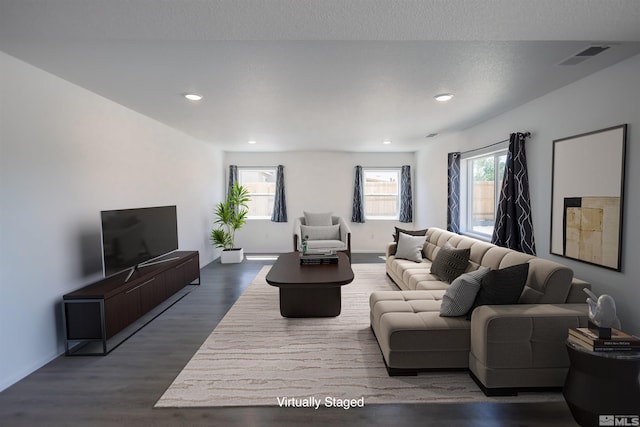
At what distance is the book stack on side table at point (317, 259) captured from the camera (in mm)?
4020

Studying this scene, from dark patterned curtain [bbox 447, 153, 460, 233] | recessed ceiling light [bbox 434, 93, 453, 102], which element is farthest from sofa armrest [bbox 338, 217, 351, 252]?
recessed ceiling light [bbox 434, 93, 453, 102]

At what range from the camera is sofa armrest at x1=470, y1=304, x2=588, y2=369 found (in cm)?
211

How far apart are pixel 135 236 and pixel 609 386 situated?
13.5 feet

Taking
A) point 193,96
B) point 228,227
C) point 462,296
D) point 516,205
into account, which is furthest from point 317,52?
point 228,227

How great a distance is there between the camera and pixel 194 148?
5742 mm

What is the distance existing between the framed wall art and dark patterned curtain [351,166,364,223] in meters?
4.55

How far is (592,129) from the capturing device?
279 centimetres

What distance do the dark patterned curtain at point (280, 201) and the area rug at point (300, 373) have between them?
4156 millimetres

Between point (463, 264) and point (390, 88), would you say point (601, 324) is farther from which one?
point (390, 88)

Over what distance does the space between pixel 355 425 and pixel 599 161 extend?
292cm

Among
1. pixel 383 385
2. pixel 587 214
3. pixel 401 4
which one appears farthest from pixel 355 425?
pixel 587 214

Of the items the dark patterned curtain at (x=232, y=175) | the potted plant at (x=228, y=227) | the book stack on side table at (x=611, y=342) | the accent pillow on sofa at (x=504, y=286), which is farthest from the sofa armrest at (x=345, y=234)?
the book stack on side table at (x=611, y=342)

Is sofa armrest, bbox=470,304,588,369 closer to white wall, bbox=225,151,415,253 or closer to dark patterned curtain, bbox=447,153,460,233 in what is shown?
dark patterned curtain, bbox=447,153,460,233

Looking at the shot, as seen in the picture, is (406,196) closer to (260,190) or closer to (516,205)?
(260,190)
